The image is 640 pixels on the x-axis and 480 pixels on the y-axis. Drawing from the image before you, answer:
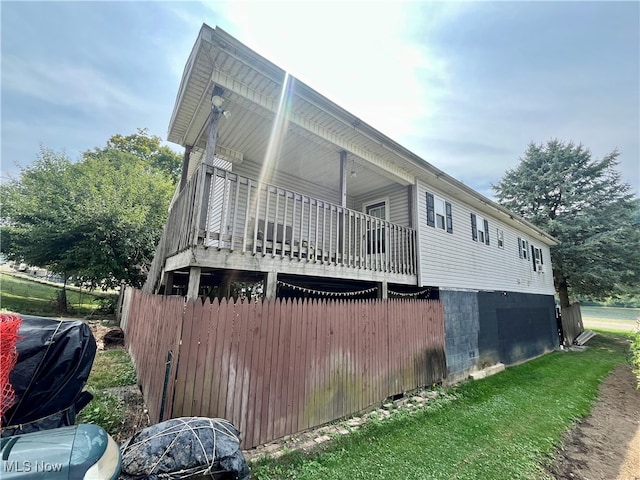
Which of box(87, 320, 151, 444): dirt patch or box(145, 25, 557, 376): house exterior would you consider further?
box(145, 25, 557, 376): house exterior

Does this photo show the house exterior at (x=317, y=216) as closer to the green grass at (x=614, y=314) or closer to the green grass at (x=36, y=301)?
the green grass at (x=36, y=301)

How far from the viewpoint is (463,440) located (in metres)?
4.52

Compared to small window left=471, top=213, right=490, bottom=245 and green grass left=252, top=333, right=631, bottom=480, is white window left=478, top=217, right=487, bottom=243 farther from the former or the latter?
green grass left=252, top=333, right=631, bottom=480

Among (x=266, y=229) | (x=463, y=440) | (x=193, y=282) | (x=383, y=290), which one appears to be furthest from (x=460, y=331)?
(x=193, y=282)

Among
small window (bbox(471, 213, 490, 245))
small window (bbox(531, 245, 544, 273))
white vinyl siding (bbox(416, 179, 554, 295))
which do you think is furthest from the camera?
small window (bbox(531, 245, 544, 273))

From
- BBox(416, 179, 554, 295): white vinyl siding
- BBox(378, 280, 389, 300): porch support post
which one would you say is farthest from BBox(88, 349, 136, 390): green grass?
BBox(416, 179, 554, 295): white vinyl siding

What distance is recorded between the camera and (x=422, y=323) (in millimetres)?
7102

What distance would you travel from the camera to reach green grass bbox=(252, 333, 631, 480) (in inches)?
140

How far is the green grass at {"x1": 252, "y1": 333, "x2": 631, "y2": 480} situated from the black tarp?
7.19 ft

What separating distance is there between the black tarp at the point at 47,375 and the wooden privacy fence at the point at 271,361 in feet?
3.11

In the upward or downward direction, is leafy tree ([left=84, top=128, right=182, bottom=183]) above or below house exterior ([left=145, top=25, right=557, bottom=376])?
above

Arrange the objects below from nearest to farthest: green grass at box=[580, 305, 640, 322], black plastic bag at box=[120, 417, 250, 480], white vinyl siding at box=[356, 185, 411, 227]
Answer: black plastic bag at box=[120, 417, 250, 480] < white vinyl siding at box=[356, 185, 411, 227] < green grass at box=[580, 305, 640, 322]

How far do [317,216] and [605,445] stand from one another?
6912 millimetres

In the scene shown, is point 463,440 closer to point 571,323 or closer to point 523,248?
point 523,248
